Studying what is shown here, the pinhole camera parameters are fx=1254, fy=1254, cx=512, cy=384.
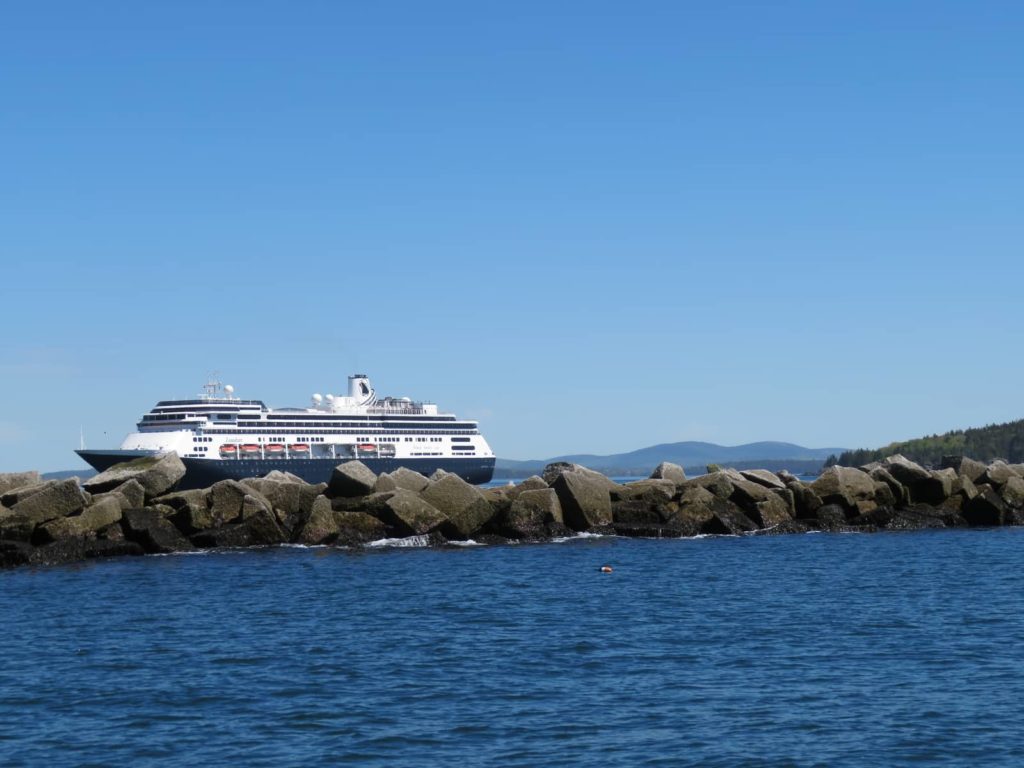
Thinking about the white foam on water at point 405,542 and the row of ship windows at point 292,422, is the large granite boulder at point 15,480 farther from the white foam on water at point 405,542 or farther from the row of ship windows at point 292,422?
the row of ship windows at point 292,422

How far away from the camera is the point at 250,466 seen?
104125mm

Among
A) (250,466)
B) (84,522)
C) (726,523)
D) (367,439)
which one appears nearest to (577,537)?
(726,523)

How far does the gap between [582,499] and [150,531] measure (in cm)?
1389

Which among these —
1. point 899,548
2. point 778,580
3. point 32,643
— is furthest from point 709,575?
point 32,643

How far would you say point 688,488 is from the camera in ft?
146

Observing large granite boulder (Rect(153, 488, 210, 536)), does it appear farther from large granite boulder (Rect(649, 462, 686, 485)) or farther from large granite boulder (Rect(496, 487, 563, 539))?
large granite boulder (Rect(649, 462, 686, 485))

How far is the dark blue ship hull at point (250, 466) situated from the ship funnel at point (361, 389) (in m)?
8.20

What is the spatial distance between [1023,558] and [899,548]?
4.09m

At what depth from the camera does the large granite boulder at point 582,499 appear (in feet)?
137

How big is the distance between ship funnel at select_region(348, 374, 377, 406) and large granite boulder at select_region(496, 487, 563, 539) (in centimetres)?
7849

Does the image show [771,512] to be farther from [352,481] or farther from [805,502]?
[352,481]

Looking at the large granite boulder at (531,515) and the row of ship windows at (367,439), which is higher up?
the row of ship windows at (367,439)

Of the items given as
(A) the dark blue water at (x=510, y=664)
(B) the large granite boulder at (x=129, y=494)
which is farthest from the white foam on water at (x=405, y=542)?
(B) the large granite boulder at (x=129, y=494)

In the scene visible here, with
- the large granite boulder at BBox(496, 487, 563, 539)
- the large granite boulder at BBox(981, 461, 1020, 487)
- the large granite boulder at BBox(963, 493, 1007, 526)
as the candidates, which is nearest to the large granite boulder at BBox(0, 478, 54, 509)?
the large granite boulder at BBox(496, 487, 563, 539)
